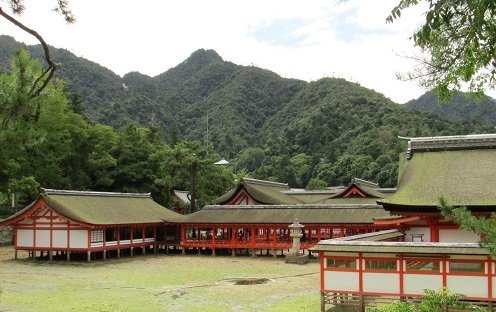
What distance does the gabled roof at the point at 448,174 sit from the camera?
64.6ft

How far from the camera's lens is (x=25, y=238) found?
33.7 meters

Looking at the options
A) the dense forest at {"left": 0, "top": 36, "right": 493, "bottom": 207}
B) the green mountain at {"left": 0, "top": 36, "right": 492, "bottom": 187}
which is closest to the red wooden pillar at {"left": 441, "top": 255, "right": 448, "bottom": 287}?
the dense forest at {"left": 0, "top": 36, "right": 493, "bottom": 207}

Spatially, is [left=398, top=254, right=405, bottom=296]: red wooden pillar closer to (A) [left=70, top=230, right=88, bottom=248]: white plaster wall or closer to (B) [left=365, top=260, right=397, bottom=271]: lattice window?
(B) [left=365, top=260, right=397, bottom=271]: lattice window

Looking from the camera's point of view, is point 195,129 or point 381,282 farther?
point 195,129

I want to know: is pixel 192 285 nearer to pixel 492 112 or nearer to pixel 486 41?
pixel 486 41

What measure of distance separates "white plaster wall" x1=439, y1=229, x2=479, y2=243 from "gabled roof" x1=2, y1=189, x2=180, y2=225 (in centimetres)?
1959

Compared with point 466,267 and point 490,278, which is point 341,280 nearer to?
point 466,267

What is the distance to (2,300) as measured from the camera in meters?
19.9

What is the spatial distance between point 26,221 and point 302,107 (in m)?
90.2

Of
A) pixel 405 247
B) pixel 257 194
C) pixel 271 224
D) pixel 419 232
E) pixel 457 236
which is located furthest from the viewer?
pixel 257 194

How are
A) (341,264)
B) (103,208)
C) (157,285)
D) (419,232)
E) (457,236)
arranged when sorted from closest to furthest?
1. (341,264)
2. (457,236)
3. (419,232)
4. (157,285)
5. (103,208)

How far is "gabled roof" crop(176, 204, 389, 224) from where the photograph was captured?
111ft

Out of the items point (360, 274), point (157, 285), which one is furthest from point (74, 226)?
point (360, 274)

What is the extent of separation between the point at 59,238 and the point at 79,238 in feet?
4.40
